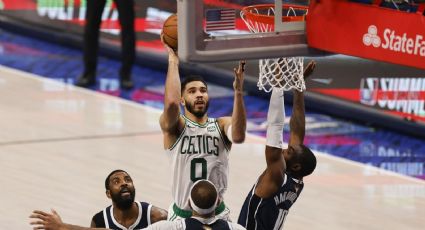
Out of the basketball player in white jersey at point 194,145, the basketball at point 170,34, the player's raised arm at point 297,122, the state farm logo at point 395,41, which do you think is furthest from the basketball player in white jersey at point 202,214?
the player's raised arm at point 297,122

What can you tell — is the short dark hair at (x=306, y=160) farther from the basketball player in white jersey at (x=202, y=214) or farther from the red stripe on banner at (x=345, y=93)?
the red stripe on banner at (x=345, y=93)

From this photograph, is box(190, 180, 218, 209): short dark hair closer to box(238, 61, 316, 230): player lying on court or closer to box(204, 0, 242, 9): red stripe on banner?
box(238, 61, 316, 230): player lying on court

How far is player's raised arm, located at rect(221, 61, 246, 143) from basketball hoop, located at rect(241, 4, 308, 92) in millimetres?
195

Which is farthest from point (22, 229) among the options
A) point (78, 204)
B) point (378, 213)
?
point (378, 213)

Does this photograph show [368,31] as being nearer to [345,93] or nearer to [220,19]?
[220,19]

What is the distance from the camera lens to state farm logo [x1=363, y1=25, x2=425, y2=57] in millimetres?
7527

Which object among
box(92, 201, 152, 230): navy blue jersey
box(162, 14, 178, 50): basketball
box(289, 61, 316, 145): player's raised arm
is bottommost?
box(92, 201, 152, 230): navy blue jersey

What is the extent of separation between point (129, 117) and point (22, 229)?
392cm

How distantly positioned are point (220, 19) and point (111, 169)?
178 inches

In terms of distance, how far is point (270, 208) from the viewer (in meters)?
8.54

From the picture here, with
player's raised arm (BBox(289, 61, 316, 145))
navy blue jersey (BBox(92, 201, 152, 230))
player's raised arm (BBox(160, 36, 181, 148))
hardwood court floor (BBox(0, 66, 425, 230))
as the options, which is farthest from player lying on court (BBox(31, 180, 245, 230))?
hardwood court floor (BBox(0, 66, 425, 230))

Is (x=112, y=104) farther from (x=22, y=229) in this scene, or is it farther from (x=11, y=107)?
(x=22, y=229)

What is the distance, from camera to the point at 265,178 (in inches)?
333

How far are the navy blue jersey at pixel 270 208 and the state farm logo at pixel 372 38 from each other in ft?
4.21
